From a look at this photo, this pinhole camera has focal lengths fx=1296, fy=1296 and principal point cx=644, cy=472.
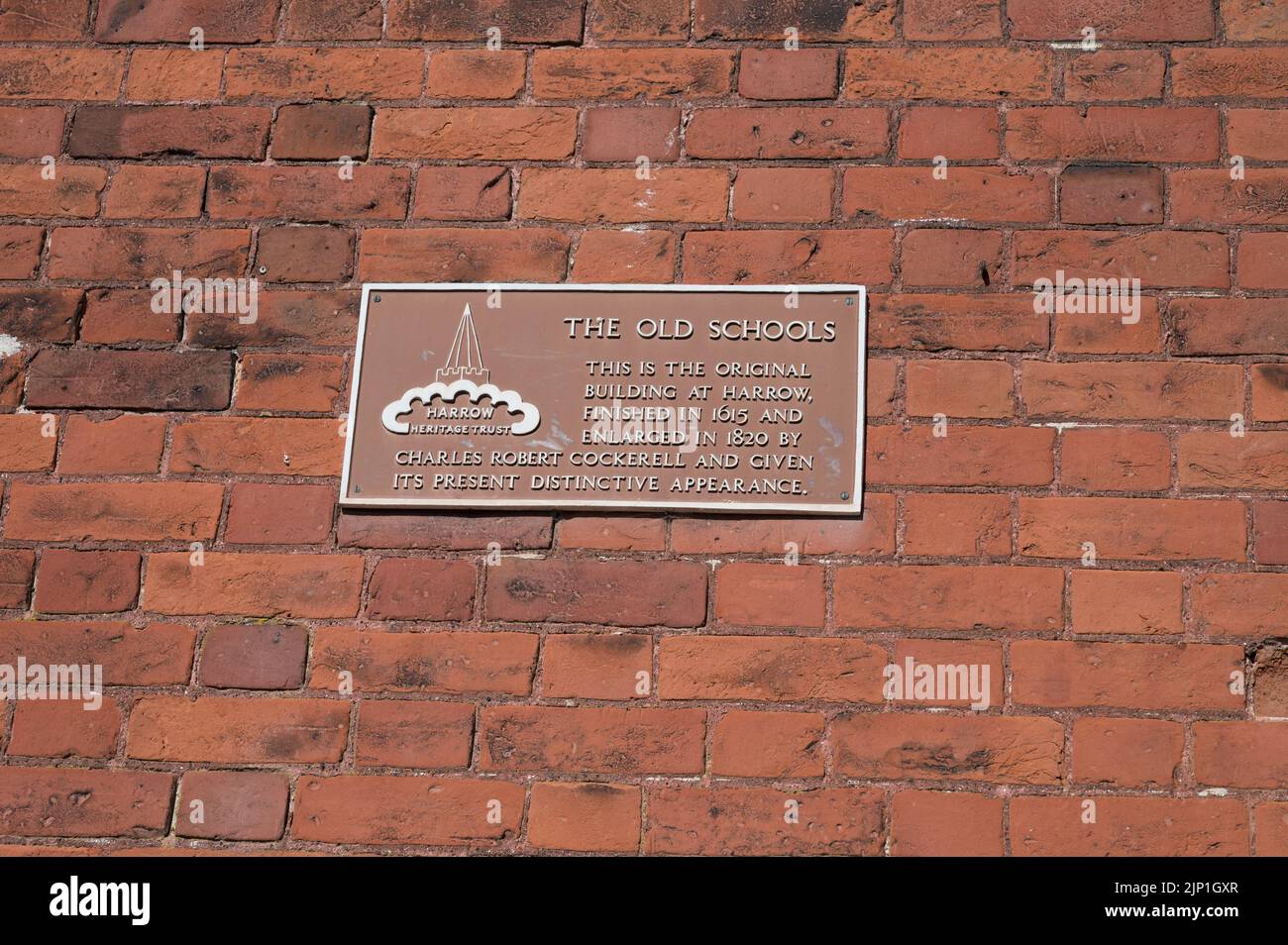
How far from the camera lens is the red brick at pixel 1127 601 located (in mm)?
2494

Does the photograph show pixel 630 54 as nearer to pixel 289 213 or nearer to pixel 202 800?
pixel 289 213

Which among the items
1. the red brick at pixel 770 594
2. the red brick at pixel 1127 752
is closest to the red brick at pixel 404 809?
the red brick at pixel 770 594

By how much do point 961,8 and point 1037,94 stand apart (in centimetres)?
27

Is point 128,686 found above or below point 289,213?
below

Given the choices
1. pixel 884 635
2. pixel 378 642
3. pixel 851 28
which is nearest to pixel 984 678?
pixel 884 635

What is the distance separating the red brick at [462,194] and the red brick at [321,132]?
181mm

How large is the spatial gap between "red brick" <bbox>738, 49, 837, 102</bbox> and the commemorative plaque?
1.56 feet

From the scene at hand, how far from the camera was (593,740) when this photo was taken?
2502 millimetres

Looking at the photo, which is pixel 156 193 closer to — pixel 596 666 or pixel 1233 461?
pixel 596 666

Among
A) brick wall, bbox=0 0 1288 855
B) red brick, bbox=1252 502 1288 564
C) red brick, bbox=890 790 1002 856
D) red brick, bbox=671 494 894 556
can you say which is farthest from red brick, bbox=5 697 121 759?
red brick, bbox=1252 502 1288 564

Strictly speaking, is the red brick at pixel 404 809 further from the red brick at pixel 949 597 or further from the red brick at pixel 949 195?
the red brick at pixel 949 195

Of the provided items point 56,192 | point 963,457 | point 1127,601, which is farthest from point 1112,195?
point 56,192

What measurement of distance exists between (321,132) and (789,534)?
54.9 inches
